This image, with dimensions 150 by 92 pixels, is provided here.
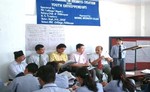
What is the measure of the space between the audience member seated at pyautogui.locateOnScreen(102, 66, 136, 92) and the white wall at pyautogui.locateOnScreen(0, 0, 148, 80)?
3199mm

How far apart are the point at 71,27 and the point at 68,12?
1.43 ft

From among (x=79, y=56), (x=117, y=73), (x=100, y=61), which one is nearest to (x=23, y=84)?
(x=117, y=73)

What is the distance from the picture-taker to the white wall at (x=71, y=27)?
5809 millimetres

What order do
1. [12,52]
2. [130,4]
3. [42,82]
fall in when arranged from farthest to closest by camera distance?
[130,4] → [12,52] → [42,82]

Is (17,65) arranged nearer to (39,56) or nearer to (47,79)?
(39,56)

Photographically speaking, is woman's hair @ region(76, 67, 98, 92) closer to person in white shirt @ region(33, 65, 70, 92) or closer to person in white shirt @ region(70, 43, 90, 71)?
person in white shirt @ region(33, 65, 70, 92)

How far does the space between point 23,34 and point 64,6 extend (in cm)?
148

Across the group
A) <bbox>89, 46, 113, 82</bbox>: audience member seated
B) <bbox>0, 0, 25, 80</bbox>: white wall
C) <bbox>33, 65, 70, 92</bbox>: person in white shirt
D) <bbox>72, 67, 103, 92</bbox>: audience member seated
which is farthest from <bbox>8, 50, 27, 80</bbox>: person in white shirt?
<bbox>33, 65, 70, 92</bbox>: person in white shirt

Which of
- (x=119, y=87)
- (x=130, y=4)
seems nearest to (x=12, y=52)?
(x=119, y=87)

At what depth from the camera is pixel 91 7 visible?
24.1 ft

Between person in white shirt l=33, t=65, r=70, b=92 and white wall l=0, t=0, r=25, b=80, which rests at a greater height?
white wall l=0, t=0, r=25, b=80

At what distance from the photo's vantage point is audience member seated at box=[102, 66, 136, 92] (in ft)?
10.9

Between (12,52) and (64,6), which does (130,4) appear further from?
(12,52)

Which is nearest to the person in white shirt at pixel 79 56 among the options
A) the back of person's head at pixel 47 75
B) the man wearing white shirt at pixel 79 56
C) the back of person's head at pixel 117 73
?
the man wearing white shirt at pixel 79 56
